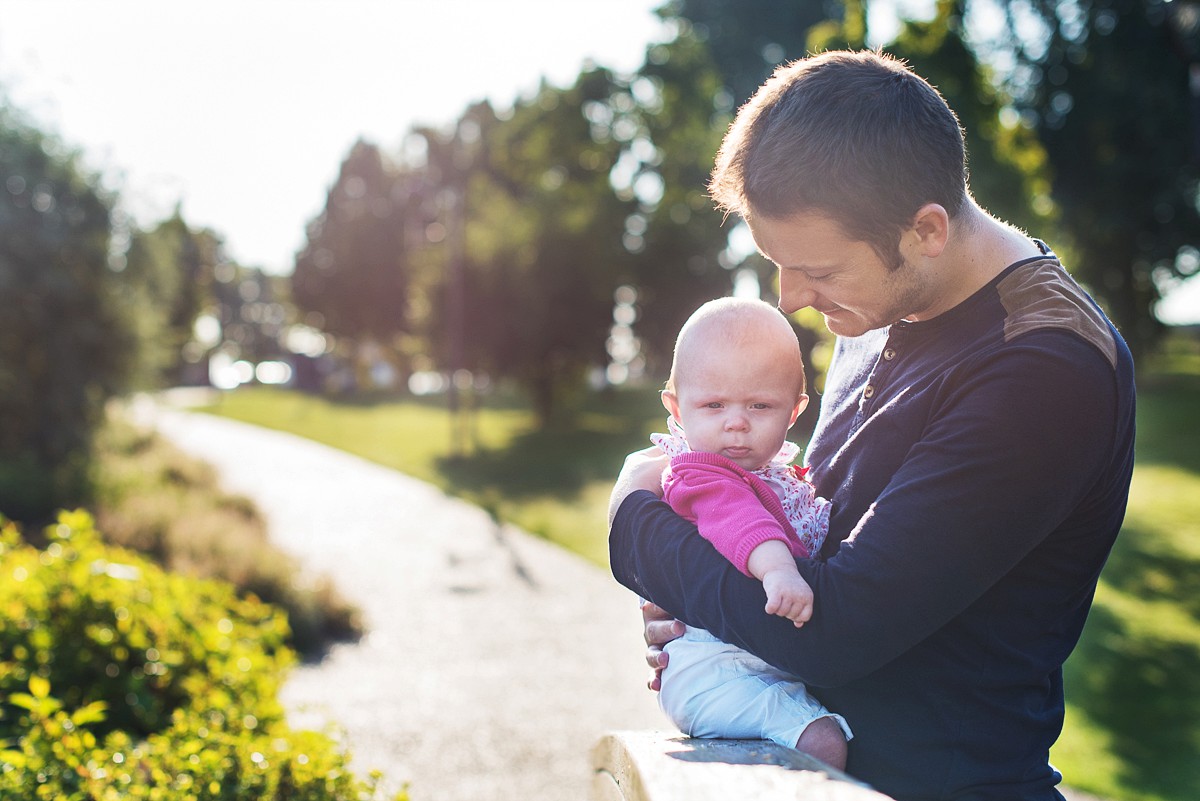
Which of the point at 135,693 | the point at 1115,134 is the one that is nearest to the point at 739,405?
the point at 135,693

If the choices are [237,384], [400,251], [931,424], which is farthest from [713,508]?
[237,384]

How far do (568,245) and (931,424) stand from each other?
93.4 feet

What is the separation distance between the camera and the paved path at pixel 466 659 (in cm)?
659

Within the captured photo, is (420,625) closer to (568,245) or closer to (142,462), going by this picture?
(142,462)

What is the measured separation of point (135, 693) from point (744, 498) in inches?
132

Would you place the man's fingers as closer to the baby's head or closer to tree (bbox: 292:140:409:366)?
the baby's head

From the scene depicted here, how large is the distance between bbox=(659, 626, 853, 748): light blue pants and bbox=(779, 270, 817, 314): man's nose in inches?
22.8

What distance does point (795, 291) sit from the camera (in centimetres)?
179

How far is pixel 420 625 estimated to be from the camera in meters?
10.1

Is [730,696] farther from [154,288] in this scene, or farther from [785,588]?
[154,288]

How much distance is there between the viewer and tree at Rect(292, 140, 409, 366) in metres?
58.1

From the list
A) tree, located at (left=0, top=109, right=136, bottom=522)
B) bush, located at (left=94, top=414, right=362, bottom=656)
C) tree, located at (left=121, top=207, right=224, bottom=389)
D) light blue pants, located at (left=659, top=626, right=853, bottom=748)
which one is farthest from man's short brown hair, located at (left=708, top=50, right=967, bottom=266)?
tree, located at (left=121, top=207, right=224, bottom=389)

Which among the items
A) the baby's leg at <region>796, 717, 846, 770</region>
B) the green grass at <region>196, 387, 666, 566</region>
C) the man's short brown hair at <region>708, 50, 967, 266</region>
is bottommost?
the green grass at <region>196, 387, 666, 566</region>

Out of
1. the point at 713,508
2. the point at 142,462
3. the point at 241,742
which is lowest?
the point at 142,462
